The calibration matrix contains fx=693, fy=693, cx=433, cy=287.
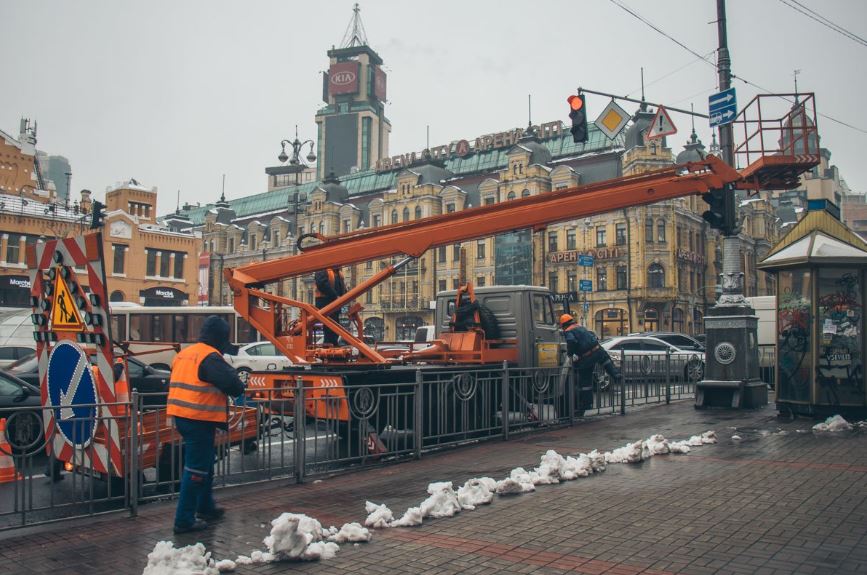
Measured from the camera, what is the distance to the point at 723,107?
44.1 feet

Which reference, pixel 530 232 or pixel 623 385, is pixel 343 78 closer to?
pixel 530 232

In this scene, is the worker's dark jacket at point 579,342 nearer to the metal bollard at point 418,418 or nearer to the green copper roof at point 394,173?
the metal bollard at point 418,418

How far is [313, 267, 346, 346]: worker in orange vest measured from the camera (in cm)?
1134

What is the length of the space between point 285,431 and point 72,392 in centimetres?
246

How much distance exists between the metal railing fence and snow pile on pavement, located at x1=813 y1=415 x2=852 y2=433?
13.0 ft

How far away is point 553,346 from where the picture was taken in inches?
523

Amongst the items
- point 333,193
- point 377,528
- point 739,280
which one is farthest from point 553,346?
point 333,193

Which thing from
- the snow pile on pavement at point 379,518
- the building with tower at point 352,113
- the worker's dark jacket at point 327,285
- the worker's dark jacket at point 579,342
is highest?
the building with tower at point 352,113

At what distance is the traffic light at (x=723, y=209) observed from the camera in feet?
42.8

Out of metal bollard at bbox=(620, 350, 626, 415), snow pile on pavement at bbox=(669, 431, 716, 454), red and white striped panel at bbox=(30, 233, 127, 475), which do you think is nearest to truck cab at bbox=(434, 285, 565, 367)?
metal bollard at bbox=(620, 350, 626, 415)

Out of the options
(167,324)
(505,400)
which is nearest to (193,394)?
(505,400)

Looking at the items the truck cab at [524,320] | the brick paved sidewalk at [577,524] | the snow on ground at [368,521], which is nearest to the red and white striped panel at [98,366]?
the brick paved sidewalk at [577,524]

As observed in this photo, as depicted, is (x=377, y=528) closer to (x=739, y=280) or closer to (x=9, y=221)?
(x=739, y=280)

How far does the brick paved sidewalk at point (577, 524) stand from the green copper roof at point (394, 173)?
39.5 meters
